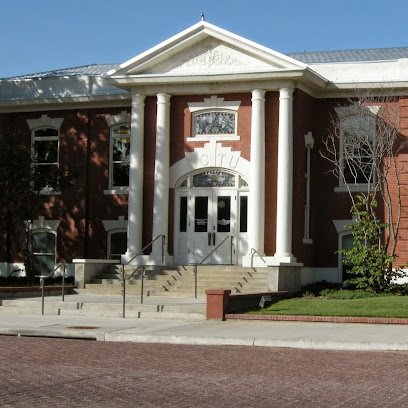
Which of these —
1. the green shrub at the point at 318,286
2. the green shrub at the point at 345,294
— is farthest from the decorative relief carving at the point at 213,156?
the green shrub at the point at 345,294

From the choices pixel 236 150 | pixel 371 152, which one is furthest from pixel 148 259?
pixel 371 152

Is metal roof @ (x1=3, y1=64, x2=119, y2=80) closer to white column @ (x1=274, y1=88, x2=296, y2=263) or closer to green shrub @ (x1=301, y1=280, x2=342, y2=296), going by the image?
white column @ (x1=274, y1=88, x2=296, y2=263)

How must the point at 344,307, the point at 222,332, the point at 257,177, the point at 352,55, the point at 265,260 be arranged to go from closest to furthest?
the point at 222,332 → the point at 344,307 → the point at 265,260 → the point at 257,177 → the point at 352,55

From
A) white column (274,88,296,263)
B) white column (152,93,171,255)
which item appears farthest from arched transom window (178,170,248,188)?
white column (274,88,296,263)

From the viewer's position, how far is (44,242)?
30969mm

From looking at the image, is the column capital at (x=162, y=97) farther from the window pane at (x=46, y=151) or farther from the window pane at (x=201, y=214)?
the window pane at (x=46, y=151)

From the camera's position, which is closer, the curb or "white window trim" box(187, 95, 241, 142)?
the curb

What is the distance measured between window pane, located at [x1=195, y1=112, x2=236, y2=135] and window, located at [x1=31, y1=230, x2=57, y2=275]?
22.7ft

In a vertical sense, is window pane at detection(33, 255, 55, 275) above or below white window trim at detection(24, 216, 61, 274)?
below

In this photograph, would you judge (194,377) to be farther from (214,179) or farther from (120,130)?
(120,130)

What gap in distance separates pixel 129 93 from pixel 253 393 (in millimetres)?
19897

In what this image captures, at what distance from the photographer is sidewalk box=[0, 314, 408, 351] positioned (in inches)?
611

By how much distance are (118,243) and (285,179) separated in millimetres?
6990

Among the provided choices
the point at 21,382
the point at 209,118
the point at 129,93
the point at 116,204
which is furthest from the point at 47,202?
the point at 21,382
